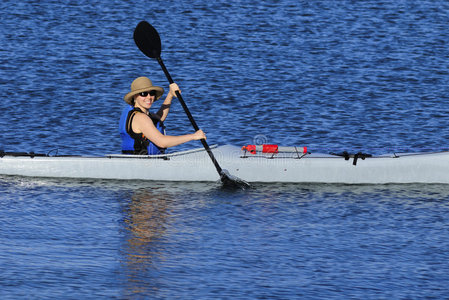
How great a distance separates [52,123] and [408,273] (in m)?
8.71

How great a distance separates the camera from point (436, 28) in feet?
89.8

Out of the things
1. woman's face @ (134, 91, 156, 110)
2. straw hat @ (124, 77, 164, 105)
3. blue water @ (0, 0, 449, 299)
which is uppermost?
straw hat @ (124, 77, 164, 105)

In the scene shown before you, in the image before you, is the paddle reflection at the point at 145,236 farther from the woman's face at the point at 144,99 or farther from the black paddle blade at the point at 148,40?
the black paddle blade at the point at 148,40

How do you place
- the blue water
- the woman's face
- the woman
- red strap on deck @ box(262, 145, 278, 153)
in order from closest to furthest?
1. the blue water
2. the woman
3. the woman's face
4. red strap on deck @ box(262, 145, 278, 153)

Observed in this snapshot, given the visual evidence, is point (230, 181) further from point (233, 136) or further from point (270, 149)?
point (233, 136)

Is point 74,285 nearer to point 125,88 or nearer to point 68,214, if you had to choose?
point 68,214

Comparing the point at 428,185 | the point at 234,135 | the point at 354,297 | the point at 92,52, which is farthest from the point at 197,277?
the point at 92,52

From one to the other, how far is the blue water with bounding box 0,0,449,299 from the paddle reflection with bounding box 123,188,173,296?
1.0 inches

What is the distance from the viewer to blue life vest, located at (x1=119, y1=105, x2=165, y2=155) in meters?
12.0

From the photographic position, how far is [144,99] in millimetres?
11992

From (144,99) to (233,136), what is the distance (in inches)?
154

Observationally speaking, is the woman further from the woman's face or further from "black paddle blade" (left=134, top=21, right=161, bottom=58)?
"black paddle blade" (left=134, top=21, right=161, bottom=58)

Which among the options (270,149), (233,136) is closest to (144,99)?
(270,149)

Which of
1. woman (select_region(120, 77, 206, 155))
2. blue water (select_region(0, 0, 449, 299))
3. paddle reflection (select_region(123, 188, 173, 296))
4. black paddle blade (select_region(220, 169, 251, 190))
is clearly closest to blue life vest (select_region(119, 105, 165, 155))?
woman (select_region(120, 77, 206, 155))
